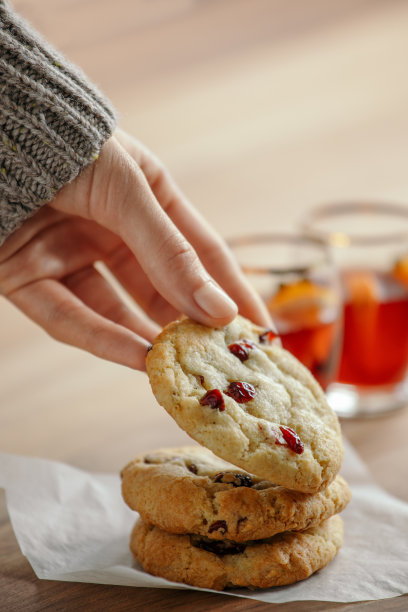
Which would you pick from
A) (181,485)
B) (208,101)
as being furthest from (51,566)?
(208,101)

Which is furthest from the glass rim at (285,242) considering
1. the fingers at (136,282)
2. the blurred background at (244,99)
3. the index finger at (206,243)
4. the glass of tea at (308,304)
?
the blurred background at (244,99)

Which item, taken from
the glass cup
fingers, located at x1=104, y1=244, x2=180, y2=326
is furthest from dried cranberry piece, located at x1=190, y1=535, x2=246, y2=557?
the glass cup

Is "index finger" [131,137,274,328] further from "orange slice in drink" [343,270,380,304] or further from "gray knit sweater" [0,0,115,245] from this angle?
"orange slice in drink" [343,270,380,304]

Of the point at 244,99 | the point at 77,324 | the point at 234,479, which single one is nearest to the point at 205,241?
the point at 77,324

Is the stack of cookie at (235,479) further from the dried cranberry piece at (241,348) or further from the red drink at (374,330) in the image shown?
the red drink at (374,330)

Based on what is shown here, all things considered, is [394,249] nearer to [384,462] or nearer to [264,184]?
[384,462]
